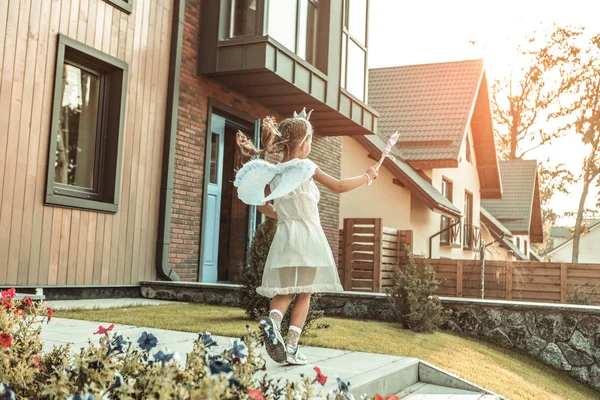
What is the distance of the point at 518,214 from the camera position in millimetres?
30750

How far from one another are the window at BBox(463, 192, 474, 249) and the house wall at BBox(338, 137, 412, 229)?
5.97 meters

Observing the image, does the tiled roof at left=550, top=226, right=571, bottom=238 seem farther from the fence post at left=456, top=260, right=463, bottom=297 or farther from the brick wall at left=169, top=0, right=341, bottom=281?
the brick wall at left=169, top=0, right=341, bottom=281

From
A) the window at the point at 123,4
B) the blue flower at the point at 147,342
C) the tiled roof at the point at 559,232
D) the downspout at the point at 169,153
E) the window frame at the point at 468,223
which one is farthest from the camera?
the tiled roof at the point at 559,232

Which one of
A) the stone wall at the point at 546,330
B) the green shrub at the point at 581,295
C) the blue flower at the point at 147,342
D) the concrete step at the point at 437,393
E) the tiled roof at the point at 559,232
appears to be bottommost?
Answer: the concrete step at the point at 437,393

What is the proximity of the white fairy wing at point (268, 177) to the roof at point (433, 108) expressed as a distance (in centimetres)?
1359

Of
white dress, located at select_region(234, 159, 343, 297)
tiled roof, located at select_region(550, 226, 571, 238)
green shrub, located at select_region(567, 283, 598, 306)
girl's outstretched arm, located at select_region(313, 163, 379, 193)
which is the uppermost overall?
tiled roof, located at select_region(550, 226, 571, 238)

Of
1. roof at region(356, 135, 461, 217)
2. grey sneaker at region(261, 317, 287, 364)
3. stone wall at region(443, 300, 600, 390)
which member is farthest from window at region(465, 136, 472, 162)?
grey sneaker at region(261, 317, 287, 364)

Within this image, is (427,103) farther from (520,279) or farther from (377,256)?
(520,279)

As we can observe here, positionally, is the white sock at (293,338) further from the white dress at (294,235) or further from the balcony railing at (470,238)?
the balcony railing at (470,238)

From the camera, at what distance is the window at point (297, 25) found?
974 centimetres

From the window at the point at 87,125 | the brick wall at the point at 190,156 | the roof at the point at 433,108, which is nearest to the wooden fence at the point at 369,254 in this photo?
the brick wall at the point at 190,156

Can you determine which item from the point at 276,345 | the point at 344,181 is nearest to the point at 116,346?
the point at 276,345

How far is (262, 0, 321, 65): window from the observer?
9742 mm

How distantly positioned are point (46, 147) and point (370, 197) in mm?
10905
